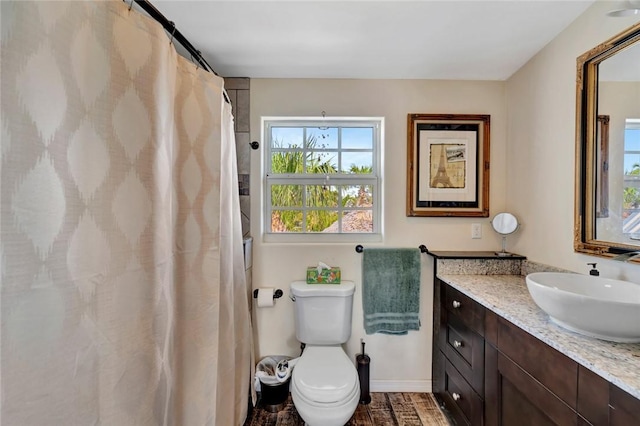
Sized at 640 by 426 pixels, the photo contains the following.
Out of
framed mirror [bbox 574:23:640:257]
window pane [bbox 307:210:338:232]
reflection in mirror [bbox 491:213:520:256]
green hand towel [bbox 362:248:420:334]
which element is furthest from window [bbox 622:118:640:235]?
window pane [bbox 307:210:338:232]

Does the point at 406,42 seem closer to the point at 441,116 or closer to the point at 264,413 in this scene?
the point at 441,116

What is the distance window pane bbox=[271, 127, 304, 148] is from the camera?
6.57ft

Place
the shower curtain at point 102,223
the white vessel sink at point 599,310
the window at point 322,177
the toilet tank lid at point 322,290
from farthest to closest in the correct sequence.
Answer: the window at point 322,177, the toilet tank lid at point 322,290, the white vessel sink at point 599,310, the shower curtain at point 102,223

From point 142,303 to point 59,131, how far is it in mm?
473

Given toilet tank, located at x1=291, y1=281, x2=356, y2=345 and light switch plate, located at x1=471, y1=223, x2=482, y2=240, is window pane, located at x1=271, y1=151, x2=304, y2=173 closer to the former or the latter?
toilet tank, located at x1=291, y1=281, x2=356, y2=345

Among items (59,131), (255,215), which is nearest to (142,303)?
(59,131)

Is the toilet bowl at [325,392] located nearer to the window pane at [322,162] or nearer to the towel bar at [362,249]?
the towel bar at [362,249]

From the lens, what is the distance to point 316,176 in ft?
6.57

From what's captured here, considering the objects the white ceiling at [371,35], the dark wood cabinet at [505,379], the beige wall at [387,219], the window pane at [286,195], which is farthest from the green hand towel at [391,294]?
the white ceiling at [371,35]

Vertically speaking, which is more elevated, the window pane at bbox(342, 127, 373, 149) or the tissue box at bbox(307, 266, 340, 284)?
the window pane at bbox(342, 127, 373, 149)

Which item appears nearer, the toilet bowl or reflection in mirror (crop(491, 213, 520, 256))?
the toilet bowl

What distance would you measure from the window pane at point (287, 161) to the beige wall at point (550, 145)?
148 cm

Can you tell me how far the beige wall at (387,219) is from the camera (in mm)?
1887

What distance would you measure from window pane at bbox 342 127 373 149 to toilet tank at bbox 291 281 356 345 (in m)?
1.04
